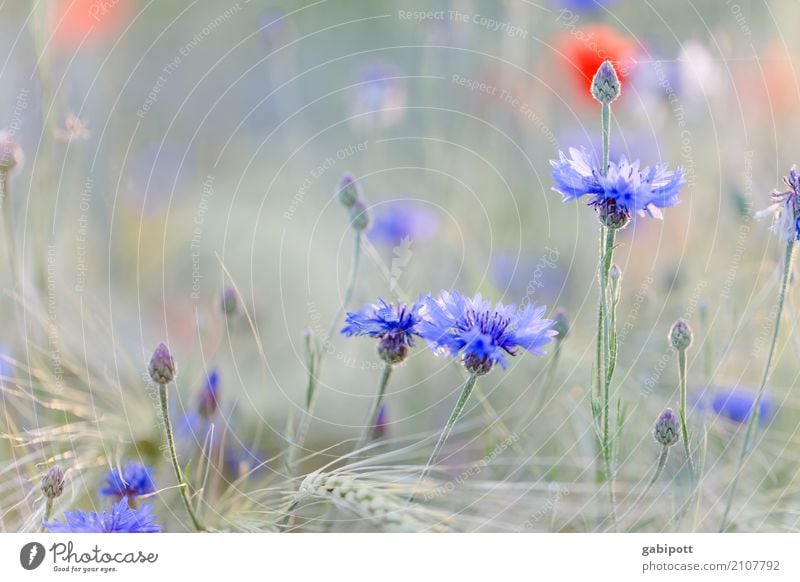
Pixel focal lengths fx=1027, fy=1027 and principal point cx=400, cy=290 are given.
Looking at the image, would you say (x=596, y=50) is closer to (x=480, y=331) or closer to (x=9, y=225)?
(x=480, y=331)

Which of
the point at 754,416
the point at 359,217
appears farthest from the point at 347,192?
the point at 754,416

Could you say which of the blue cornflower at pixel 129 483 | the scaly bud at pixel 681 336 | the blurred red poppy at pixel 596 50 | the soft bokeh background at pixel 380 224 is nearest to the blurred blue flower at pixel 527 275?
the soft bokeh background at pixel 380 224

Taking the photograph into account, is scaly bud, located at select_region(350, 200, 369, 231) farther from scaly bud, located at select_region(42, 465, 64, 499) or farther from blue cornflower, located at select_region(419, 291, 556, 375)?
scaly bud, located at select_region(42, 465, 64, 499)

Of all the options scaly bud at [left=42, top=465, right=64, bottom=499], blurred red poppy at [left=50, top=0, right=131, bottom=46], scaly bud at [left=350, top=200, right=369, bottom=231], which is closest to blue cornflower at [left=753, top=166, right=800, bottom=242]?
scaly bud at [left=350, top=200, right=369, bottom=231]

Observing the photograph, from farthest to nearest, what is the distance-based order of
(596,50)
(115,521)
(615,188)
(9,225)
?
(596,50), (9,225), (115,521), (615,188)

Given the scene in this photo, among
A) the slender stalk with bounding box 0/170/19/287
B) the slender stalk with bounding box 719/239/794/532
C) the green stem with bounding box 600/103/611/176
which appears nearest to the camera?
the green stem with bounding box 600/103/611/176
